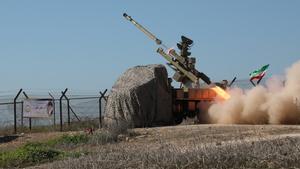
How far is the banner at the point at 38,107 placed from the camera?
3306 cm

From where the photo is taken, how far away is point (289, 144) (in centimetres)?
1181

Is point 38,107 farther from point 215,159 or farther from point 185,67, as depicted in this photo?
point 215,159

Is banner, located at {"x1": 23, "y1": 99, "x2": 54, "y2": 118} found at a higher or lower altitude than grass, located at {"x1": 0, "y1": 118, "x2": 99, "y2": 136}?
higher

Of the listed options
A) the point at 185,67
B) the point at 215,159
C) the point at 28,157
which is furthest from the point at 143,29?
the point at 215,159

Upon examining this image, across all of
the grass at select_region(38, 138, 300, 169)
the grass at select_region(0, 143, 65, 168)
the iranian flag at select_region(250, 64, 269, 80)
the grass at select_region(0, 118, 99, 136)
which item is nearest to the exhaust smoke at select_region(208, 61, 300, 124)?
the iranian flag at select_region(250, 64, 269, 80)

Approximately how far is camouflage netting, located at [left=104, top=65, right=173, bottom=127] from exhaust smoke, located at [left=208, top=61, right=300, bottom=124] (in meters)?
2.79

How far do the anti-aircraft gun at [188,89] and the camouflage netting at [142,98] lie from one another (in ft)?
1.90

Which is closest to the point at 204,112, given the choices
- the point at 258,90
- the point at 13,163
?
the point at 258,90

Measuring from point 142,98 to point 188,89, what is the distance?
8.39 feet

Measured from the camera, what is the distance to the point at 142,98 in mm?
33062

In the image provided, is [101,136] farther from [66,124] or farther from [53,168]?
[66,124]

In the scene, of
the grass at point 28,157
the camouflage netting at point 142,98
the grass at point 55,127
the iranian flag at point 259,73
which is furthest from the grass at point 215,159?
the iranian flag at point 259,73

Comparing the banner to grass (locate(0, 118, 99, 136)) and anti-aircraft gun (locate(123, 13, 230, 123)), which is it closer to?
grass (locate(0, 118, 99, 136))

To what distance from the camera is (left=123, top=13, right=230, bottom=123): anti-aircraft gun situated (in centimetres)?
3322
